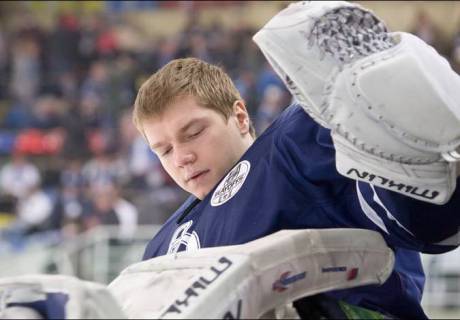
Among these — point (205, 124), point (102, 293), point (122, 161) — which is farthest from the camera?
point (122, 161)

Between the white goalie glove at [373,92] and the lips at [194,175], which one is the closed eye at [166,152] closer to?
the lips at [194,175]

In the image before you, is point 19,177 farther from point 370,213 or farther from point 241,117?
point 370,213

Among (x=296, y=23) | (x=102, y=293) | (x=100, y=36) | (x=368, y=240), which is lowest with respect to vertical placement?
(x=100, y=36)

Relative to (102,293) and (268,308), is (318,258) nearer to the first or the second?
(268,308)

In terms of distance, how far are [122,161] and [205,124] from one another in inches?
193

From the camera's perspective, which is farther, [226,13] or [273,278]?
[226,13]

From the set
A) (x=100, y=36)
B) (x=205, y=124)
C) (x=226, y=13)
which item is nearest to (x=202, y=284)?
(x=205, y=124)

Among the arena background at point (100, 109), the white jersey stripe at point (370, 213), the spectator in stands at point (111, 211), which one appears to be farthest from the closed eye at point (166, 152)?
the spectator in stands at point (111, 211)

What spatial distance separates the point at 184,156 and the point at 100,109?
537 cm

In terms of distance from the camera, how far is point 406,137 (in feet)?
3.82

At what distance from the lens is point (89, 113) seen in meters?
6.79

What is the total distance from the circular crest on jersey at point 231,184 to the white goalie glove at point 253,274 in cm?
22

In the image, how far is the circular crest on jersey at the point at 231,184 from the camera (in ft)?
4.83

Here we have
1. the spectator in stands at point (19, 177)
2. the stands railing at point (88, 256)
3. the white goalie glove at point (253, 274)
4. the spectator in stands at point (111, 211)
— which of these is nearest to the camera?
the white goalie glove at point (253, 274)
